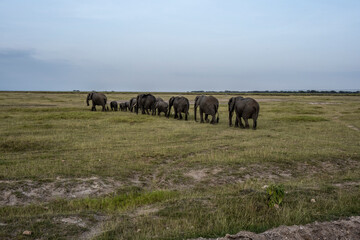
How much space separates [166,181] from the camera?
8.89 metres

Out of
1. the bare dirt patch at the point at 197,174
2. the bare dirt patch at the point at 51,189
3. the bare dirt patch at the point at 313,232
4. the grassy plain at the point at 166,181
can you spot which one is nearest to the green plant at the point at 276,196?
the grassy plain at the point at 166,181

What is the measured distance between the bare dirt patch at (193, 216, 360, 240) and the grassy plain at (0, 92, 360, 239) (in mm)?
429

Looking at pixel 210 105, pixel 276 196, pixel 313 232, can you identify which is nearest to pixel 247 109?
pixel 210 105

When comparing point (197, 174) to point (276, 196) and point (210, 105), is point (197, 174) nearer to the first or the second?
point (276, 196)

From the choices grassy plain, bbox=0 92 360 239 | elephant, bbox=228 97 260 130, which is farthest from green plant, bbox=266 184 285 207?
elephant, bbox=228 97 260 130

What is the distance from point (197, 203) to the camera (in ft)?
20.9

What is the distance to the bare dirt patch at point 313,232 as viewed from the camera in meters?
4.80

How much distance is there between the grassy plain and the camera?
216 inches

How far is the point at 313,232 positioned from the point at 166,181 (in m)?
4.68

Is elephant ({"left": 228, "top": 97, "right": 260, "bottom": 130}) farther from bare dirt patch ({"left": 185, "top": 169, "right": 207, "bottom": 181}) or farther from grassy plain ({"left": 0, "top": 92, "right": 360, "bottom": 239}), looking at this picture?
bare dirt patch ({"left": 185, "top": 169, "right": 207, "bottom": 181})

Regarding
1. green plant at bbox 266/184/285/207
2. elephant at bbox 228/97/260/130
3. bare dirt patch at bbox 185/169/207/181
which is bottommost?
bare dirt patch at bbox 185/169/207/181

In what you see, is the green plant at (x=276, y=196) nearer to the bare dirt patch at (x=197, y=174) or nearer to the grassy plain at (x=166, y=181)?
the grassy plain at (x=166, y=181)

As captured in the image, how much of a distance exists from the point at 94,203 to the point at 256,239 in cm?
397

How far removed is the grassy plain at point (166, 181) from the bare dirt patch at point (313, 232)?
1.41 ft
